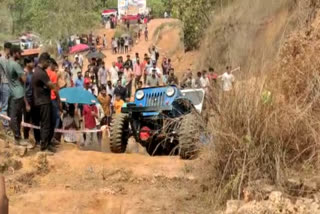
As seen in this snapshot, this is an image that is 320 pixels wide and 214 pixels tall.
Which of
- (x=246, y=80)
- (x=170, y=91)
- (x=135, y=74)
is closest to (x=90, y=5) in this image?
(x=135, y=74)

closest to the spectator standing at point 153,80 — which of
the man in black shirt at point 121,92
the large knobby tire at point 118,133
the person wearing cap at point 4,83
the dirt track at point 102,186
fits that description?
the man in black shirt at point 121,92

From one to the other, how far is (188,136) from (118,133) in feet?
7.74

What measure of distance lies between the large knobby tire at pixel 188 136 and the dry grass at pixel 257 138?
888 mm

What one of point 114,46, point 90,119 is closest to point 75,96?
point 90,119

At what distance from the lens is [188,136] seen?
799 centimetres

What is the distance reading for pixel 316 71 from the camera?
22.8ft

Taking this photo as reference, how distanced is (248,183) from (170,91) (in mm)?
4550

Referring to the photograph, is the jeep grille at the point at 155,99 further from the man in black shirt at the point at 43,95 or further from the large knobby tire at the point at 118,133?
the man in black shirt at the point at 43,95

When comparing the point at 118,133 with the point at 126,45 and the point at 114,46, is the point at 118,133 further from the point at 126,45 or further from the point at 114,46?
the point at 126,45

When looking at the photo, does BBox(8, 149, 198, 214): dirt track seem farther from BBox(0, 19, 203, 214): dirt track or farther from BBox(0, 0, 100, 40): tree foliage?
BBox(0, 0, 100, 40): tree foliage

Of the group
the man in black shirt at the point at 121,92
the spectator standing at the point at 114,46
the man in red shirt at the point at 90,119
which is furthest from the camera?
the spectator standing at the point at 114,46

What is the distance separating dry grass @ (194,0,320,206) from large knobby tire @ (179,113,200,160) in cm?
89

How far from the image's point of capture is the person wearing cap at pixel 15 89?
349 inches

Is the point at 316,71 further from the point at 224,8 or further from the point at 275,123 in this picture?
the point at 224,8
